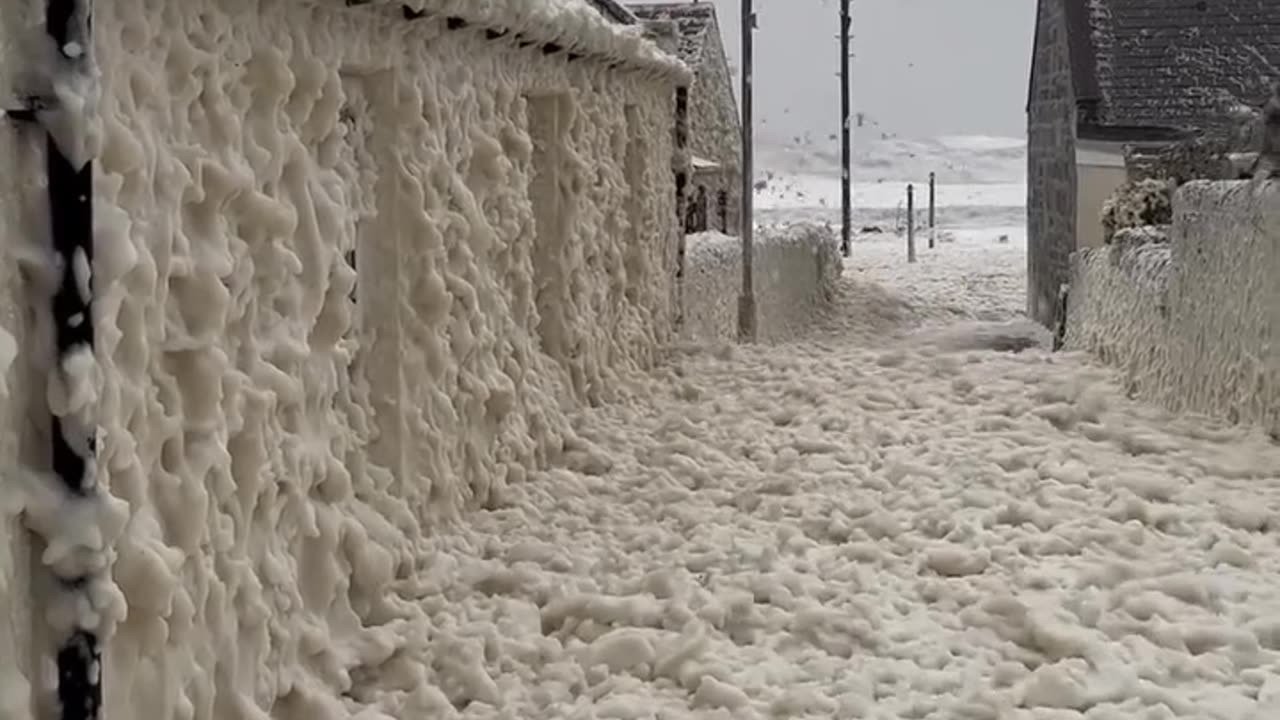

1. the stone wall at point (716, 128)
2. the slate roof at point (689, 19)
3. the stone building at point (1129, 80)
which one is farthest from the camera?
the stone wall at point (716, 128)

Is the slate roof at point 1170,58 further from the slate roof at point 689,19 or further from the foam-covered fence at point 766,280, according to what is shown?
the slate roof at point 689,19

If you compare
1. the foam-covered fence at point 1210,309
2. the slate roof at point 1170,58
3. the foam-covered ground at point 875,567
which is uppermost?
the slate roof at point 1170,58

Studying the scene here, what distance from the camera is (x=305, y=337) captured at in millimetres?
3775

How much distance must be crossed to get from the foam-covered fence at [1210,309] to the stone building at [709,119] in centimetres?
1091

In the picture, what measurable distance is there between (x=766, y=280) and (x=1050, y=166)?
409 cm

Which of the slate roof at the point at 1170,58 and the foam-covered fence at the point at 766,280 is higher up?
the slate roof at the point at 1170,58

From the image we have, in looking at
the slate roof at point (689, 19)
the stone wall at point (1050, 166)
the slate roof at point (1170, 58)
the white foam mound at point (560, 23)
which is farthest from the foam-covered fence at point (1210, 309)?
the slate roof at point (689, 19)

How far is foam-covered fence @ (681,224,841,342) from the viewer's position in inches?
496

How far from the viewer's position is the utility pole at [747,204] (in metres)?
15.5

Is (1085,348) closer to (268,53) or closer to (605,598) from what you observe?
(605,598)

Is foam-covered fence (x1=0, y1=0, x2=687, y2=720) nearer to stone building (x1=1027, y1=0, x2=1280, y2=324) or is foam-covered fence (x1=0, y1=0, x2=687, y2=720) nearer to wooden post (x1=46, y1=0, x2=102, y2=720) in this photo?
wooden post (x1=46, y1=0, x2=102, y2=720)

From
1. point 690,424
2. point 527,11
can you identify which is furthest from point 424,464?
point 690,424

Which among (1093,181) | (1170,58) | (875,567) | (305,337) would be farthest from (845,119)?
(305,337)

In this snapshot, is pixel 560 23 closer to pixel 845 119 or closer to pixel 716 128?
pixel 716 128
